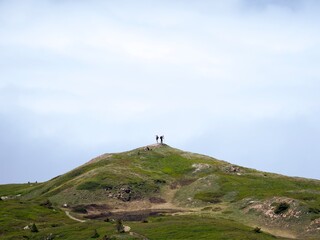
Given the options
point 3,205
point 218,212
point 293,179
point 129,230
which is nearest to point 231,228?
point 129,230

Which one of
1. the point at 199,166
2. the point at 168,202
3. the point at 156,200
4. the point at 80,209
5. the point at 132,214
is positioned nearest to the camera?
the point at 132,214

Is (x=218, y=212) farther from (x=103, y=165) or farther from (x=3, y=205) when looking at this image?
(x=103, y=165)

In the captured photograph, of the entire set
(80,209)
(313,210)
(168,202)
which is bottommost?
(313,210)

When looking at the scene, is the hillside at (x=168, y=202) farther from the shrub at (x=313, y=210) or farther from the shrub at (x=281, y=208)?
the shrub at (x=281, y=208)

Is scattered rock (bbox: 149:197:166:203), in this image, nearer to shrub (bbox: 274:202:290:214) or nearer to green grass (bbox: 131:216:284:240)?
green grass (bbox: 131:216:284:240)

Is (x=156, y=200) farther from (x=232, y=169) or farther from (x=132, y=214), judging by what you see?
(x=232, y=169)

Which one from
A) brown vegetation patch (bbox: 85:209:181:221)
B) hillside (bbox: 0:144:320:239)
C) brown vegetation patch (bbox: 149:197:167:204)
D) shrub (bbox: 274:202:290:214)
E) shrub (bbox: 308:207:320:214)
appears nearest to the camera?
hillside (bbox: 0:144:320:239)

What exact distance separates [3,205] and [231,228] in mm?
68662

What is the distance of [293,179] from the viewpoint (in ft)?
554

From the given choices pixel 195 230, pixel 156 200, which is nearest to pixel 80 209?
pixel 156 200

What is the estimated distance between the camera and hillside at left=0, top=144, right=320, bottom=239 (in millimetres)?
97812

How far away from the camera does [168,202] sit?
148 metres

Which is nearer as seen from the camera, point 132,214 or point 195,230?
point 195,230

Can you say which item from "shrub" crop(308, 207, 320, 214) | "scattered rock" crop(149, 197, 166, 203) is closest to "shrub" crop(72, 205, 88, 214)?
"scattered rock" crop(149, 197, 166, 203)
